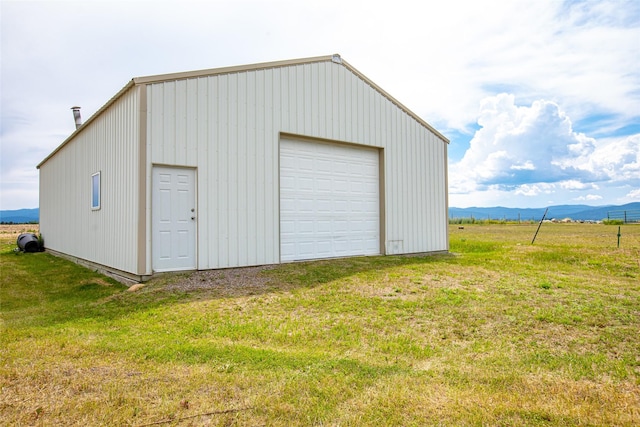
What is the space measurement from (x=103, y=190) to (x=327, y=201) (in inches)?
209

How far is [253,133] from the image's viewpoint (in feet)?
28.6

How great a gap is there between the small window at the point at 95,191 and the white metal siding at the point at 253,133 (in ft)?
10.8

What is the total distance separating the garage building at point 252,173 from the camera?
762 centimetres

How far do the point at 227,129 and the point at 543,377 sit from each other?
7.03 meters

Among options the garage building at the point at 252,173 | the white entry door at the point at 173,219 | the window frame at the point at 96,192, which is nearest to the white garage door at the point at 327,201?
the garage building at the point at 252,173

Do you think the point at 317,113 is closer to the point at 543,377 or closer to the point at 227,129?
the point at 227,129

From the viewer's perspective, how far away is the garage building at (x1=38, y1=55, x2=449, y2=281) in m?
7.62

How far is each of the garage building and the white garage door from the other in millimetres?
30

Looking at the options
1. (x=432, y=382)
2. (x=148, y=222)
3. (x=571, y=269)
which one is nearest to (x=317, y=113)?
(x=148, y=222)

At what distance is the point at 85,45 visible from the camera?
945cm

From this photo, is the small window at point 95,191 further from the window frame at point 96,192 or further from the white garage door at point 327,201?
the white garage door at point 327,201

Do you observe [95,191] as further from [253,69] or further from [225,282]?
[225,282]

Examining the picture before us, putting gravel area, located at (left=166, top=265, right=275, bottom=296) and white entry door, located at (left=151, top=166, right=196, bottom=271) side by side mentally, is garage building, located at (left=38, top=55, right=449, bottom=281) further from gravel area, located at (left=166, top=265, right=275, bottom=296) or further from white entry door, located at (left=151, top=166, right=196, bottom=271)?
gravel area, located at (left=166, top=265, right=275, bottom=296)

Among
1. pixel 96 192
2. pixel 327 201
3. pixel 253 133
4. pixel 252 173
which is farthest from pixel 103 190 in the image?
pixel 327 201
